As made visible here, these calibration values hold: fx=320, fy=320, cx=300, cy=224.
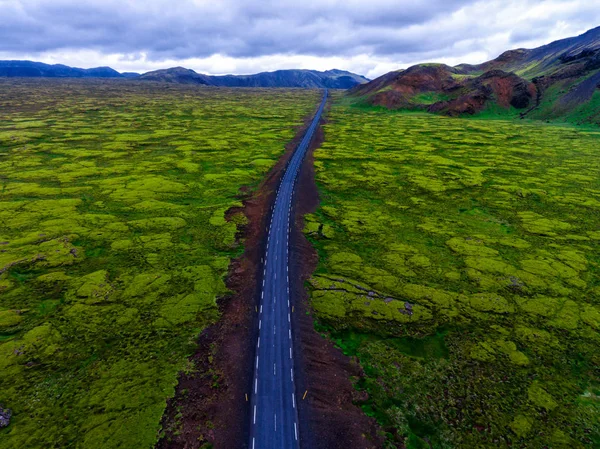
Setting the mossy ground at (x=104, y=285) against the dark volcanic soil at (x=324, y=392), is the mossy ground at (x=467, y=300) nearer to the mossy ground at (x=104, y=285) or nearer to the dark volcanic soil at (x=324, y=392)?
the dark volcanic soil at (x=324, y=392)

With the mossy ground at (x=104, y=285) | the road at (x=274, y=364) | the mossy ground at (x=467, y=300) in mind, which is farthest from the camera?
the mossy ground at (x=467, y=300)

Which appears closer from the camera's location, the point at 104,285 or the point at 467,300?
the point at 467,300

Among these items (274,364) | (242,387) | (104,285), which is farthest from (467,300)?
(104,285)

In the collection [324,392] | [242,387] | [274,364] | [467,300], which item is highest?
[467,300]

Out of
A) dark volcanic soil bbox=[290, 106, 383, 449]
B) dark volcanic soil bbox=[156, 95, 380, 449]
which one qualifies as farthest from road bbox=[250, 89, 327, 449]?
dark volcanic soil bbox=[290, 106, 383, 449]

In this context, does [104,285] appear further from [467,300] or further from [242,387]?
[467,300]

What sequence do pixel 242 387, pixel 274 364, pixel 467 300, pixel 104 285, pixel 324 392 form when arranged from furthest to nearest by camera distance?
pixel 104 285
pixel 467 300
pixel 274 364
pixel 242 387
pixel 324 392

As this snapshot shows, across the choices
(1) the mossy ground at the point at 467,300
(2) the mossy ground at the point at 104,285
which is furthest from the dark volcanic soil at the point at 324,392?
(2) the mossy ground at the point at 104,285

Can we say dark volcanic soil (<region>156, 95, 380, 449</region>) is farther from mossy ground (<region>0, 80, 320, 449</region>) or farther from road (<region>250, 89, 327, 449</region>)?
mossy ground (<region>0, 80, 320, 449</region>)
